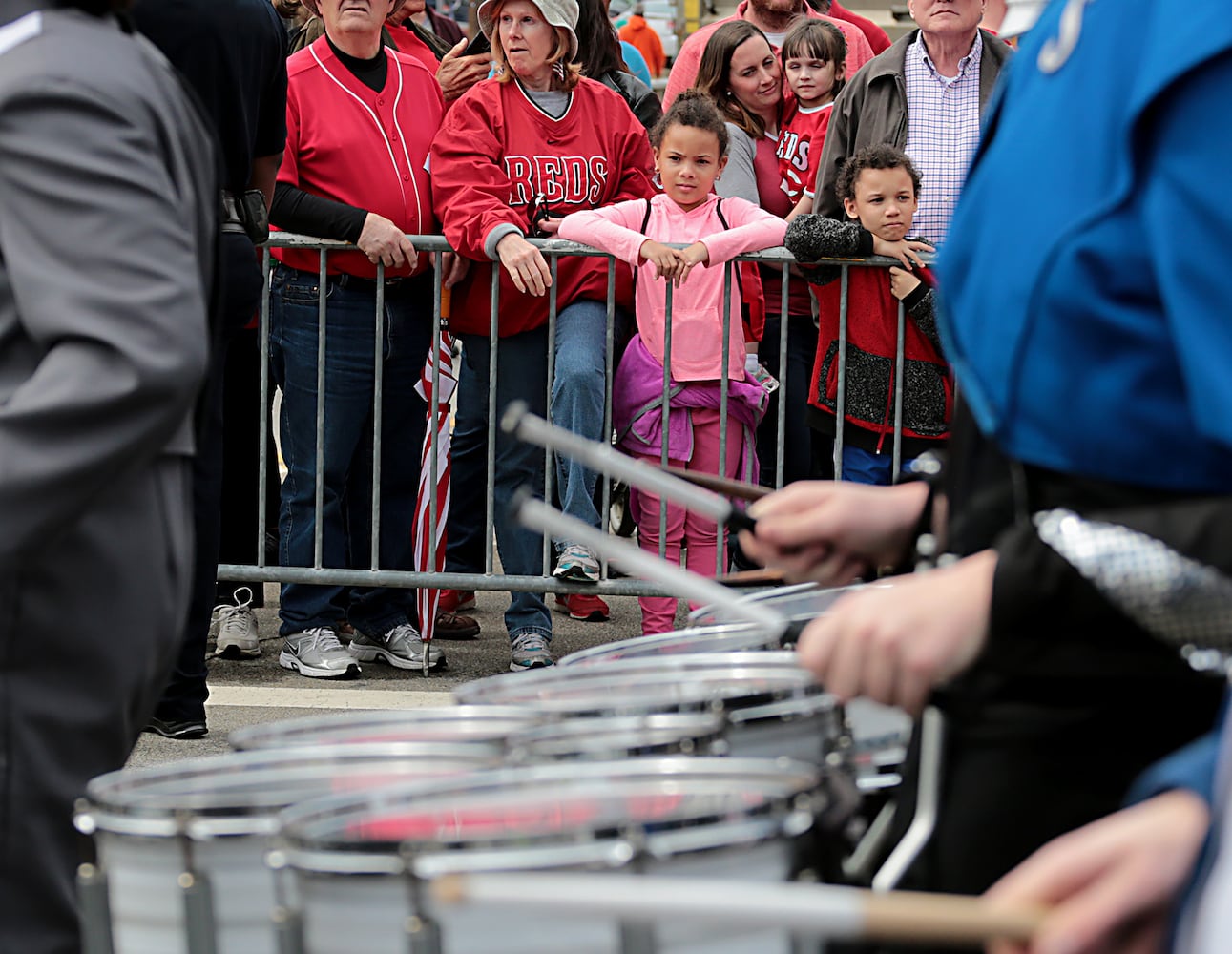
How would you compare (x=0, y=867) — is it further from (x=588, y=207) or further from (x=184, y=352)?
(x=588, y=207)

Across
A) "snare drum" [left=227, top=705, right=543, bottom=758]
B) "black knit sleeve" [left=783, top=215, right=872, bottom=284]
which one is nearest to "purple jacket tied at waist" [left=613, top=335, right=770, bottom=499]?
"black knit sleeve" [left=783, top=215, right=872, bottom=284]

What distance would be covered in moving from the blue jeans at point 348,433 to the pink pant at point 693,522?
2.75ft

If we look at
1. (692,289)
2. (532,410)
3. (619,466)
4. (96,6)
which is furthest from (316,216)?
(619,466)

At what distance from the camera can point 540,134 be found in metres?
6.10

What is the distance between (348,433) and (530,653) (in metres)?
0.98

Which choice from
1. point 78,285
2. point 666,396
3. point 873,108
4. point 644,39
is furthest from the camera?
point 644,39

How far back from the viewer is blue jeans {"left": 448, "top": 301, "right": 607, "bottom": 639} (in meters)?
5.97

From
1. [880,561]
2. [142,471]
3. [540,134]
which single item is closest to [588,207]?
[540,134]

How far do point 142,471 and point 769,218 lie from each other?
3.94m

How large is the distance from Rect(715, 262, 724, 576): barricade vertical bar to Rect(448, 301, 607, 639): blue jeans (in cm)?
41

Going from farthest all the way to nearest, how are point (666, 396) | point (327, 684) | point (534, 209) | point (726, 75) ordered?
point (726, 75), point (534, 209), point (666, 396), point (327, 684)

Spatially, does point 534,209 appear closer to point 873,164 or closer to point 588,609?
point 873,164

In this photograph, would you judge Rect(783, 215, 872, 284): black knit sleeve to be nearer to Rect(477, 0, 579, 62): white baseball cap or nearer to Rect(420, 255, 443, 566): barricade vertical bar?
Rect(477, 0, 579, 62): white baseball cap

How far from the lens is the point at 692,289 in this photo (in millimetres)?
6020
